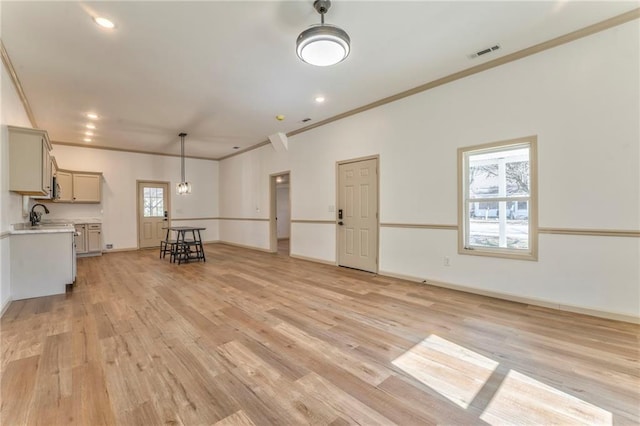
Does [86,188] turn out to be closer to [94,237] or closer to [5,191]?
[94,237]

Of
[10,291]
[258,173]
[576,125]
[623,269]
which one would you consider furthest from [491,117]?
[10,291]

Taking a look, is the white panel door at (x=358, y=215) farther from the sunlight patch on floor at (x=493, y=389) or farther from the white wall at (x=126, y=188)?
the white wall at (x=126, y=188)

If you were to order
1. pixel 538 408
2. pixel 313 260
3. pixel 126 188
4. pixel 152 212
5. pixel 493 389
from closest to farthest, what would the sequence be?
1. pixel 538 408
2. pixel 493 389
3. pixel 313 260
4. pixel 126 188
5. pixel 152 212

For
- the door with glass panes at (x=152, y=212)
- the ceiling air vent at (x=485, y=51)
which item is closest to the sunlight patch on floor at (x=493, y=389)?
the ceiling air vent at (x=485, y=51)

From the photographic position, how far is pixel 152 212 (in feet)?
27.5

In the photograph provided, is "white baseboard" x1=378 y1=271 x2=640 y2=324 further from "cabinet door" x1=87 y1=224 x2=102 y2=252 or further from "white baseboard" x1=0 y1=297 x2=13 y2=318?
"cabinet door" x1=87 y1=224 x2=102 y2=252

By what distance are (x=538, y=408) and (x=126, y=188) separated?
9415 millimetres

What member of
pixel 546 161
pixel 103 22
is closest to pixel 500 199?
pixel 546 161

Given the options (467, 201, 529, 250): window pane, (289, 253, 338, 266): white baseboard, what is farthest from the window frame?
Result: (289, 253, 338, 266): white baseboard

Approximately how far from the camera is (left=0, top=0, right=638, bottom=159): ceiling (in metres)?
2.55

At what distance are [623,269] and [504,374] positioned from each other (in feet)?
6.58

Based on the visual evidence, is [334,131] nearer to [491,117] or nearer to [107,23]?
[491,117]

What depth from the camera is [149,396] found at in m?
1.67

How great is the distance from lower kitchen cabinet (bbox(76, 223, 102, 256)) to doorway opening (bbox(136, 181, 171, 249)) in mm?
1156
